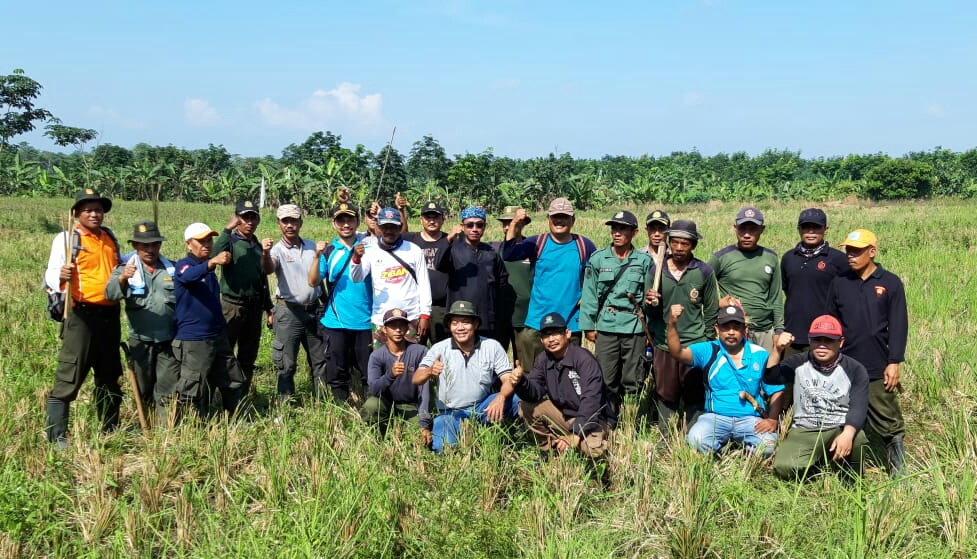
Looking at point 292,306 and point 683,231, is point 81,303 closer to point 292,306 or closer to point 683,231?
point 292,306

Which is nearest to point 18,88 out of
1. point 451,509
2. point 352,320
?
point 352,320

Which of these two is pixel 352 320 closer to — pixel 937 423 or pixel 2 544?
pixel 2 544

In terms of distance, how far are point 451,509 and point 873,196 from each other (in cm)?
4750

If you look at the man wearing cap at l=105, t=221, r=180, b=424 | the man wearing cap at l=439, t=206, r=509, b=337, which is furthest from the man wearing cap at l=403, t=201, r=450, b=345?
the man wearing cap at l=105, t=221, r=180, b=424

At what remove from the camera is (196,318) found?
529 centimetres

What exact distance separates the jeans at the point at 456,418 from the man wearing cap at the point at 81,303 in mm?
2517

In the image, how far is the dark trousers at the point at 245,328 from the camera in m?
5.97

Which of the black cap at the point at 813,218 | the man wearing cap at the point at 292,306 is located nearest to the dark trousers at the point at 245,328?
the man wearing cap at the point at 292,306

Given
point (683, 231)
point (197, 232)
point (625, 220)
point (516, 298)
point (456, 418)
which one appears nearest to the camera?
point (456, 418)

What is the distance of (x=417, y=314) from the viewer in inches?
228

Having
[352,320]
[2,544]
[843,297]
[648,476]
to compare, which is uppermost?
[843,297]

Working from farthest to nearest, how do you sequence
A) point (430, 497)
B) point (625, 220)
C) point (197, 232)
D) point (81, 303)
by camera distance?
point (625, 220)
point (197, 232)
point (81, 303)
point (430, 497)

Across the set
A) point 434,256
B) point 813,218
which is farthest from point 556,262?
point 813,218

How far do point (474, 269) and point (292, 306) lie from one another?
1.61 meters
